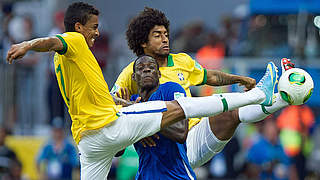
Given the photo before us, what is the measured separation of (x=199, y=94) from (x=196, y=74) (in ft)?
16.5

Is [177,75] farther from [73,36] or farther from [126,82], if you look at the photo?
[73,36]

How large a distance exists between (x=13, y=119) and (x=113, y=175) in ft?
7.18

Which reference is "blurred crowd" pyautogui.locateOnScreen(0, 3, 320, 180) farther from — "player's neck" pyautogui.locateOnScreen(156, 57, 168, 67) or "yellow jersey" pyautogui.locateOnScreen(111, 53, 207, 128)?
"player's neck" pyautogui.locateOnScreen(156, 57, 168, 67)

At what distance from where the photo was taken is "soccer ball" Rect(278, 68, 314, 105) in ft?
24.2

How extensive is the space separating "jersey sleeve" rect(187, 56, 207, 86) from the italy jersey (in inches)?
47.0

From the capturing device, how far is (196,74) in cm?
826

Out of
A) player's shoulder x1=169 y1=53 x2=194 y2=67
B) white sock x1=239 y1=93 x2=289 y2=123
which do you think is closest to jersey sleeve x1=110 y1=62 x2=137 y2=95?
player's shoulder x1=169 y1=53 x2=194 y2=67

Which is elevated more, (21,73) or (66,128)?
(21,73)

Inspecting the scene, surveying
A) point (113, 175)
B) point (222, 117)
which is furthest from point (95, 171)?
point (113, 175)

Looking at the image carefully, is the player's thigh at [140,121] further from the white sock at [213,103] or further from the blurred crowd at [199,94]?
the blurred crowd at [199,94]

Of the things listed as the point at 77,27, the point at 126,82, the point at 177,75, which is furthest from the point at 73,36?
the point at 177,75

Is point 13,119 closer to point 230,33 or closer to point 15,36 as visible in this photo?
point 15,36

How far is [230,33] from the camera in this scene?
14.4m

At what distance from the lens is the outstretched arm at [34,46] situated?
6488 millimetres
